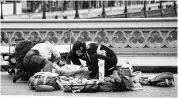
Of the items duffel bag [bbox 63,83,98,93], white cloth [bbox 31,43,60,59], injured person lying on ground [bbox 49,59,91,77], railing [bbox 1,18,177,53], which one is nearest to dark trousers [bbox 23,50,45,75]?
white cloth [bbox 31,43,60,59]

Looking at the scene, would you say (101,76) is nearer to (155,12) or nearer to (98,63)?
(98,63)

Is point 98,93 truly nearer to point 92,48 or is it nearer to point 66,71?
point 66,71

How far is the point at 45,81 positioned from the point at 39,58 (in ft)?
3.68

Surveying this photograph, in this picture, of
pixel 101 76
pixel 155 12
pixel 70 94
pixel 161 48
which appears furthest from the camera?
pixel 155 12

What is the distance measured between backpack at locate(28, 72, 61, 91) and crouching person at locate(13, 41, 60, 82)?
0.68 metres

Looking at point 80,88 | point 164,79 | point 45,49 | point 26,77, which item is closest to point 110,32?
point 26,77

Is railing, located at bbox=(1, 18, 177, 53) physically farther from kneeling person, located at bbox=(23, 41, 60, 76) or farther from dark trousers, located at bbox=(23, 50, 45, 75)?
dark trousers, located at bbox=(23, 50, 45, 75)

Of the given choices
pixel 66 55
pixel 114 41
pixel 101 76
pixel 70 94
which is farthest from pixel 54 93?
pixel 114 41

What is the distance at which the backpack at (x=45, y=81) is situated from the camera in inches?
446

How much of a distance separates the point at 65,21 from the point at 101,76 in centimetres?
523

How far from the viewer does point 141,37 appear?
16766 mm

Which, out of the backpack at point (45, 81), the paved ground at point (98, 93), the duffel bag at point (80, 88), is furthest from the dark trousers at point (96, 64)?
the duffel bag at point (80, 88)

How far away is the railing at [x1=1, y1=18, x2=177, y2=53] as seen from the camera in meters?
16.6

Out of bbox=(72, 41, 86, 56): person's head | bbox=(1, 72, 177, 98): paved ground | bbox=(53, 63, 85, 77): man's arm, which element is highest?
bbox=(72, 41, 86, 56): person's head
